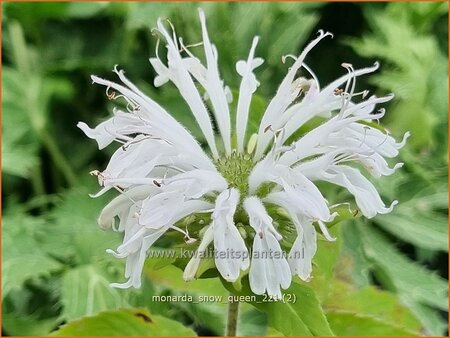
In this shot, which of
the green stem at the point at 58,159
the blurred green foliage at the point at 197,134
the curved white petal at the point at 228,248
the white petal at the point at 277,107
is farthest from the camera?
the green stem at the point at 58,159

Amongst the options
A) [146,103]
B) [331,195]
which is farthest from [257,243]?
[331,195]

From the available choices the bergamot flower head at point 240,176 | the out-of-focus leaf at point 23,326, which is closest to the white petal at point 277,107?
the bergamot flower head at point 240,176

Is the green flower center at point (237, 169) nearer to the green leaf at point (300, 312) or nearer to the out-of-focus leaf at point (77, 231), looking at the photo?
the green leaf at point (300, 312)

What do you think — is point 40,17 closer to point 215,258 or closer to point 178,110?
point 178,110

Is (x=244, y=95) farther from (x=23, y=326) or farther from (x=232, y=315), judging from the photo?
(x=23, y=326)

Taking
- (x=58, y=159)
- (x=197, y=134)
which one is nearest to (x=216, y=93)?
(x=197, y=134)

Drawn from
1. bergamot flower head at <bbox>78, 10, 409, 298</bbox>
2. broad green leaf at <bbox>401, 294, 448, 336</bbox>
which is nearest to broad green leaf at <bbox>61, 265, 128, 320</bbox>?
bergamot flower head at <bbox>78, 10, 409, 298</bbox>

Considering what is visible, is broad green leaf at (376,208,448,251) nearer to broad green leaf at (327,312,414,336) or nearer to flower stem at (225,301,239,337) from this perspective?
broad green leaf at (327,312,414,336)
